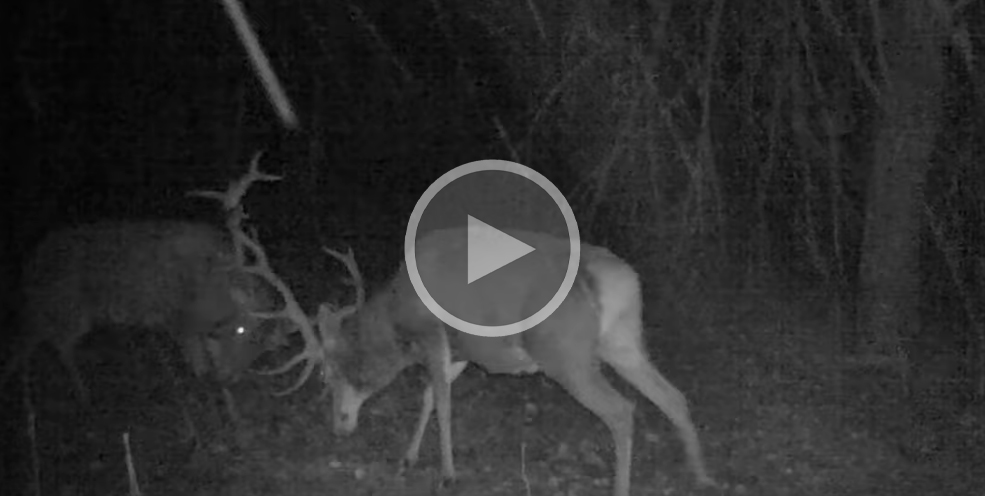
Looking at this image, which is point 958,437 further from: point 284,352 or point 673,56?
point 284,352

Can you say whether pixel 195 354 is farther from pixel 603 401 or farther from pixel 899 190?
pixel 899 190

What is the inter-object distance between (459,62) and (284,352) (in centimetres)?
55

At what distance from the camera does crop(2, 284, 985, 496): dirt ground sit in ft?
4.17

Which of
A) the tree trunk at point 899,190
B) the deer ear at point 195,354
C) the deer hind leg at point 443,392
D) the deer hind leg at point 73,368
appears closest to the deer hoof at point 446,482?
the deer hind leg at point 443,392

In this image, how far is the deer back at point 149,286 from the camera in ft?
4.24

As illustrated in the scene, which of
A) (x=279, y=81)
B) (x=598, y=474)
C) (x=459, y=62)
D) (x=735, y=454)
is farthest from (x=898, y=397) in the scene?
(x=279, y=81)

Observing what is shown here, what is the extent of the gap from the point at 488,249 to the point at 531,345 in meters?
0.17

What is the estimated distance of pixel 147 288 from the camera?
1295 millimetres

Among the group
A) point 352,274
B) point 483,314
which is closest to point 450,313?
point 483,314

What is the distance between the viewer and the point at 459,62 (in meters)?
1.29

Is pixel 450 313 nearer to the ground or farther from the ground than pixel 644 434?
farther from the ground

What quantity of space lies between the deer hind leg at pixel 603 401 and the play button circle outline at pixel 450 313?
10cm

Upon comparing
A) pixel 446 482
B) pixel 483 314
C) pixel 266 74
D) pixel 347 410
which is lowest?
pixel 446 482

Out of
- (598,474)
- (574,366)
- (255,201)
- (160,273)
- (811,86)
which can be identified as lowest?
(598,474)
